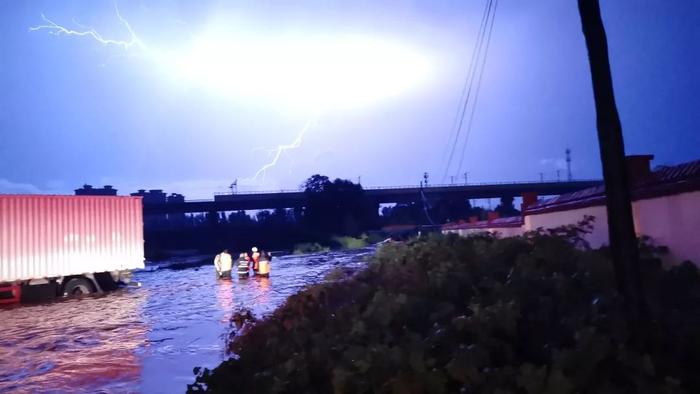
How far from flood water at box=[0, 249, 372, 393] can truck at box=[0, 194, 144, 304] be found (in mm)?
912

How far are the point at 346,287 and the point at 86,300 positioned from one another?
41.7ft

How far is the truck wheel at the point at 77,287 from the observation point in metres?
20.0

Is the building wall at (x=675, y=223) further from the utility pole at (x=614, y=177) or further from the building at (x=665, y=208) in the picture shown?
the utility pole at (x=614, y=177)

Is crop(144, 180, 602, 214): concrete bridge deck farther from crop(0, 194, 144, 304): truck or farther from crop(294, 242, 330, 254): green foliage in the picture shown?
crop(0, 194, 144, 304): truck

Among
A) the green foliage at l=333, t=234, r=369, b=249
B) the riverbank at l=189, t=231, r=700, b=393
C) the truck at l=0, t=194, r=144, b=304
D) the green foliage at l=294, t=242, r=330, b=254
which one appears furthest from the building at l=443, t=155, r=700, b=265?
the green foliage at l=333, t=234, r=369, b=249

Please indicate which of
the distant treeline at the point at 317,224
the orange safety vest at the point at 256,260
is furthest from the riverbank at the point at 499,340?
the distant treeline at the point at 317,224

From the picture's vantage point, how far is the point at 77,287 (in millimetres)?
20297

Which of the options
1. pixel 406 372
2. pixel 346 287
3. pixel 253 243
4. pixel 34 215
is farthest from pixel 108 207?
pixel 253 243

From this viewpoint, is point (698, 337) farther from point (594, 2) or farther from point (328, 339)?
point (328, 339)

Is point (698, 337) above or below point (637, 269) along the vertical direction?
below

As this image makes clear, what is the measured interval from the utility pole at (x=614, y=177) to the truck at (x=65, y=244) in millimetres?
18424

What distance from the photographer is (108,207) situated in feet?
70.7

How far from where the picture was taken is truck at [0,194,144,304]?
728 inches

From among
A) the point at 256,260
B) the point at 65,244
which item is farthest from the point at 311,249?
the point at 65,244
